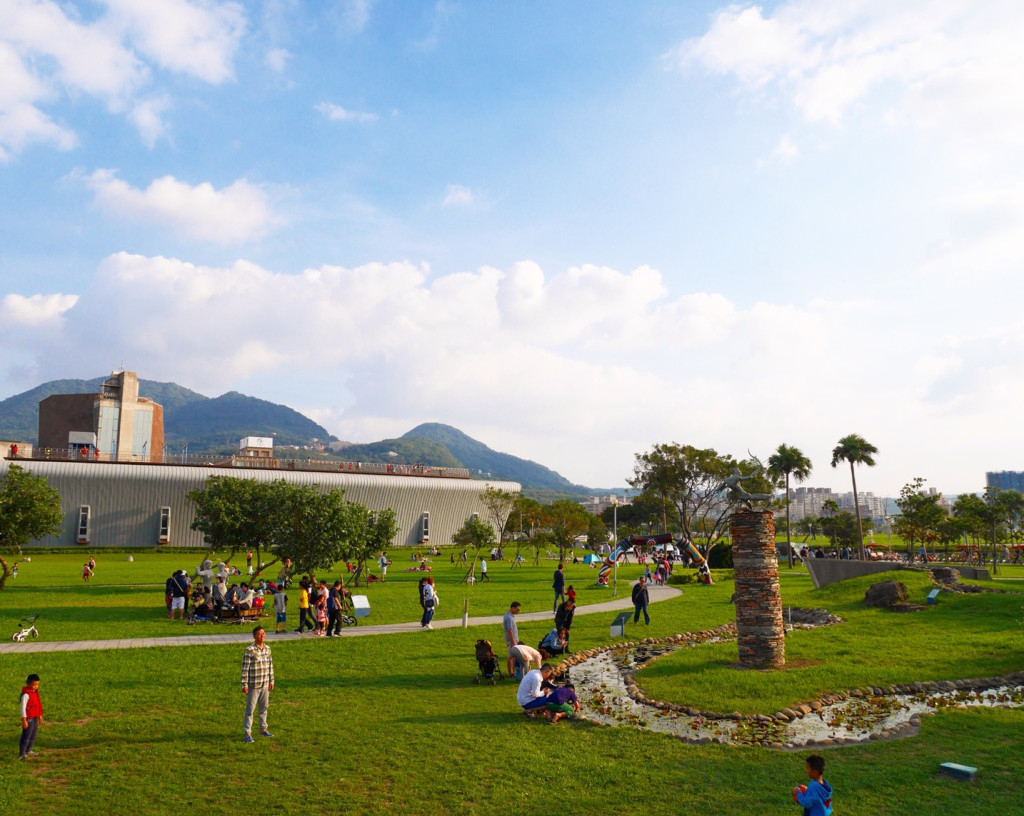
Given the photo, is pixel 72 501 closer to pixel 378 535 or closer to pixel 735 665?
pixel 378 535

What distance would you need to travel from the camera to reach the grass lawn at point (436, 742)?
9.33 metres

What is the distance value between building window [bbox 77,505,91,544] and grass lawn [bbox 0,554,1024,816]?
56.4 m

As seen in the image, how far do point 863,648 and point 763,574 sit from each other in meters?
4.78

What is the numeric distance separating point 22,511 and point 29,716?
28201 millimetres

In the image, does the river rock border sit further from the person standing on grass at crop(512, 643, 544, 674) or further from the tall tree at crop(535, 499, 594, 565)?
the tall tree at crop(535, 499, 594, 565)

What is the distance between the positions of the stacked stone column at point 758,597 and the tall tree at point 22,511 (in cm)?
3269

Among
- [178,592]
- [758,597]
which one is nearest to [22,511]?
[178,592]

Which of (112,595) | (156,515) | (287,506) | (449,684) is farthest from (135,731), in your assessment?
(156,515)

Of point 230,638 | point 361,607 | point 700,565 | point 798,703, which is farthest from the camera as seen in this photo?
point 700,565

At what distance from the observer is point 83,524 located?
229 feet

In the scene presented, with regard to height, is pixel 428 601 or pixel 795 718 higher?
pixel 428 601

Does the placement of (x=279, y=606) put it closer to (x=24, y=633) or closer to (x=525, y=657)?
(x=24, y=633)

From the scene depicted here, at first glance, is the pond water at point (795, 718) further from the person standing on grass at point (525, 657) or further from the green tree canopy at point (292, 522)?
the green tree canopy at point (292, 522)

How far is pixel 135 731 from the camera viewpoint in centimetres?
1191
